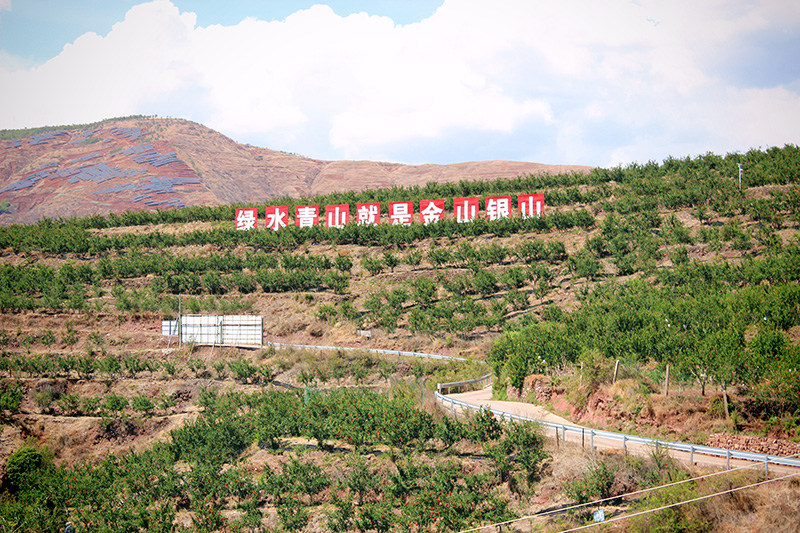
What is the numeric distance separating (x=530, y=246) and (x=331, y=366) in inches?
807

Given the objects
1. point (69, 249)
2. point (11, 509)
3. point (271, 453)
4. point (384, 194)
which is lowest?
point (11, 509)

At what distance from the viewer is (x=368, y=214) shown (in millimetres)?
57812

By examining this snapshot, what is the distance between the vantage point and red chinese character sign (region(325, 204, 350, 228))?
58.1m

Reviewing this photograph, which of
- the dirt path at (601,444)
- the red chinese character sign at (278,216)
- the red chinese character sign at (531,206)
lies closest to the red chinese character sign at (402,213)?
the red chinese character sign at (531,206)

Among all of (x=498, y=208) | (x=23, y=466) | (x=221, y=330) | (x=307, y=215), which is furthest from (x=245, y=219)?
(x=23, y=466)

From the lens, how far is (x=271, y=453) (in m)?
23.4

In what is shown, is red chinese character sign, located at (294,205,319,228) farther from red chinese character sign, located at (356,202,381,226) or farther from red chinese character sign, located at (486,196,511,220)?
red chinese character sign, located at (486,196,511,220)

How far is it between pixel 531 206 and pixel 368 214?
15.2m

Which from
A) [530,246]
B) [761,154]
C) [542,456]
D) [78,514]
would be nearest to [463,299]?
[530,246]

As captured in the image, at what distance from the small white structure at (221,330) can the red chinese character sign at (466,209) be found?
931 inches

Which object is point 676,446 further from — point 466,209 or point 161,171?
point 161,171

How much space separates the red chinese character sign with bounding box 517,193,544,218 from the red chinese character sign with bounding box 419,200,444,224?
7.49m

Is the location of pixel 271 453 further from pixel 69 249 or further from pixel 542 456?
pixel 69 249

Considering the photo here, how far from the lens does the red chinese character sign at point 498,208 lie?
52781 millimetres
